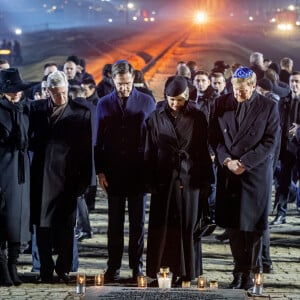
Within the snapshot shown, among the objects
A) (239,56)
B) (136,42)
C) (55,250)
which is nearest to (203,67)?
(239,56)

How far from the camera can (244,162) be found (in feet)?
29.5

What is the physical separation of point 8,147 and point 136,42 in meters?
55.9

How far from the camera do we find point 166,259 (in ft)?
30.9

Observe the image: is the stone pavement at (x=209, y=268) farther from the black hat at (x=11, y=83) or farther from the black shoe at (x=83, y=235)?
the black hat at (x=11, y=83)

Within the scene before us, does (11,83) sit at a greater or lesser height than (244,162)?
greater

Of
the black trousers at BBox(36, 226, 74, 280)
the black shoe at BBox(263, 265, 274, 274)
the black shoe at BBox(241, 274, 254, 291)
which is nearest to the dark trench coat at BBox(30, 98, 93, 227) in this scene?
the black trousers at BBox(36, 226, 74, 280)

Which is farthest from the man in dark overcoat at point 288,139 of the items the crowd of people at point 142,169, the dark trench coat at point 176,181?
the dark trench coat at point 176,181

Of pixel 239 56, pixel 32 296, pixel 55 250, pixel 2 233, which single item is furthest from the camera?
pixel 239 56

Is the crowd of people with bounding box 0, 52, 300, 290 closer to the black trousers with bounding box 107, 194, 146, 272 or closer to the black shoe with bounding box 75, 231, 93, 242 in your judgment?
the black trousers with bounding box 107, 194, 146, 272

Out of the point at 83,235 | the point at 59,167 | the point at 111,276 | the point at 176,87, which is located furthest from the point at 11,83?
the point at 83,235

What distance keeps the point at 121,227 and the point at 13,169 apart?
1.42 m

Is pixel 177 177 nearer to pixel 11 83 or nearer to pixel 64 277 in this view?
pixel 64 277

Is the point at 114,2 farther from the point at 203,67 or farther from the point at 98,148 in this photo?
the point at 98,148

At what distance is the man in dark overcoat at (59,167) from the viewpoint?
960cm
